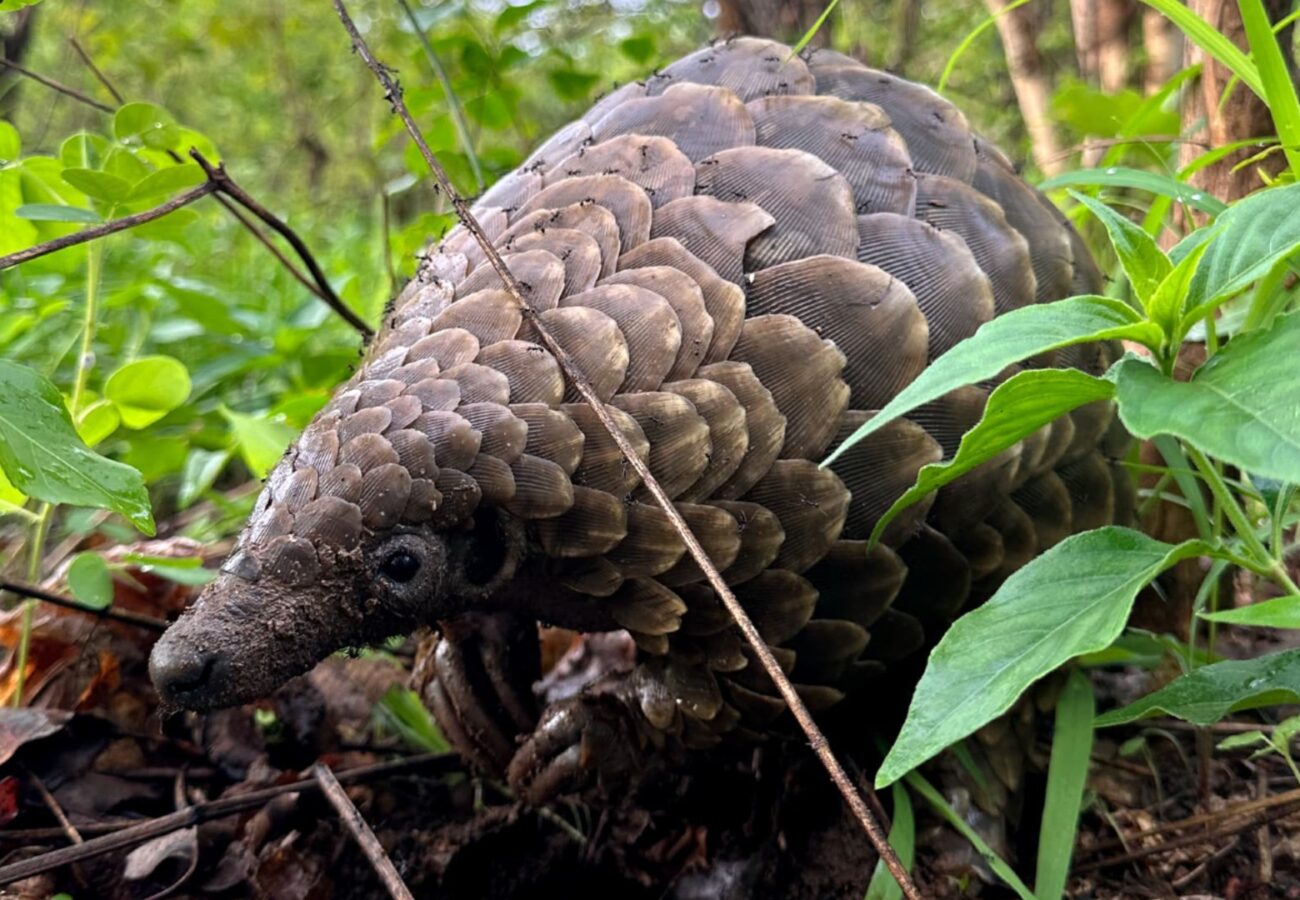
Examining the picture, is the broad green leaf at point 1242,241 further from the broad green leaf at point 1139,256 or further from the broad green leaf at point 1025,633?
the broad green leaf at point 1025,633

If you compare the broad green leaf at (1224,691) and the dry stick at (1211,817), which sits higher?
the broad green leaf at (1224,691)

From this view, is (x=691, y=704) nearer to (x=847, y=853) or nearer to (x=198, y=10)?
(x=847, y=853)

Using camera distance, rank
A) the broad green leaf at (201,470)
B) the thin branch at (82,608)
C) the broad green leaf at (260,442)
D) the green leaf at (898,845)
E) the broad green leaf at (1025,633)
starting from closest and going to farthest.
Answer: the broad green leaf at (1025,633) → the green leaf at (898,845) → the thin branch at (82,608) → the broad green leaf at (260,442) → the broad green leaf at (201,470)

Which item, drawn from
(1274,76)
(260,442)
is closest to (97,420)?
(260,442)

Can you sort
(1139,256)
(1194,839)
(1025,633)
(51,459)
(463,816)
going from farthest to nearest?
(463,816) < (1194,839) < (51,459) < (1139,256) < (1025,633)

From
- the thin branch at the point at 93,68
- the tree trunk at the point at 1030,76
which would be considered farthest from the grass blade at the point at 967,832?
the tree trunk at the point at 1030,76

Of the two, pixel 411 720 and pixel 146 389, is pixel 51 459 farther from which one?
pixel 411 720

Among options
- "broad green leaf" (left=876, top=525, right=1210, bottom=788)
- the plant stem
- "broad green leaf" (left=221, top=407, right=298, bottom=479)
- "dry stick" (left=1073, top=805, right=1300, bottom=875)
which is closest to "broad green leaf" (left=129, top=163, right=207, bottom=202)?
"broad green leaf" (left=221, top=407, right=298, bottom=479)
